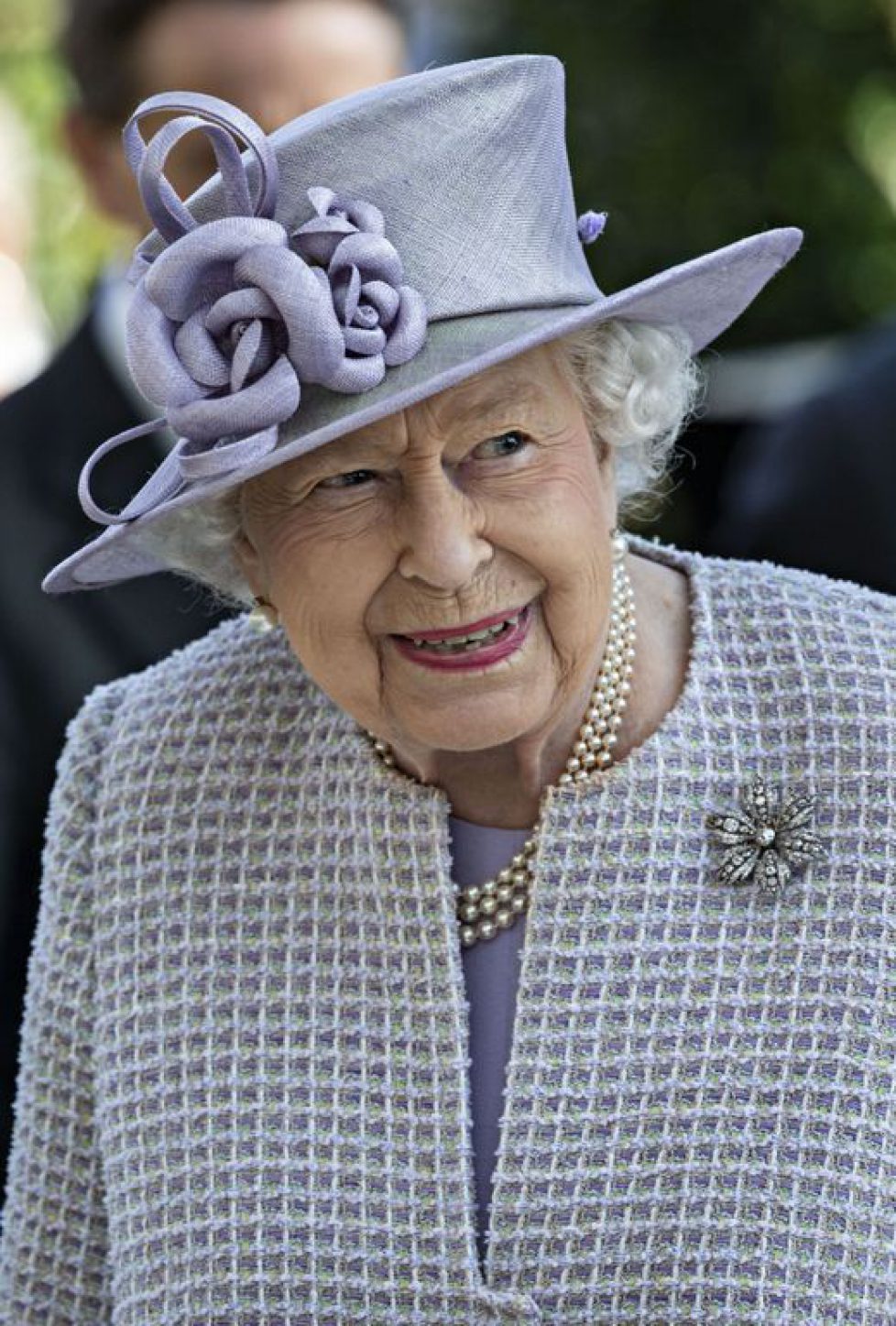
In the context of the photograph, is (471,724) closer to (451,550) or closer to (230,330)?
(451,550)

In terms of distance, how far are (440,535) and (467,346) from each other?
0.61 feet

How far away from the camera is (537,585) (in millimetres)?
2250

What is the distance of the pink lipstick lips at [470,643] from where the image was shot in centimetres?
224

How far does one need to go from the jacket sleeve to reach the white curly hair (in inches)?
15.5

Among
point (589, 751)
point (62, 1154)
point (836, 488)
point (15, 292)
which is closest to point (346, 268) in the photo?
point (589, 751)

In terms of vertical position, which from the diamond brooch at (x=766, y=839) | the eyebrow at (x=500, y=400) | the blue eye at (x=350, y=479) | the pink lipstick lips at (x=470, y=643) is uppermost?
the eyebrow at (x=500, y=400)

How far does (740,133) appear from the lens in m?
7.25

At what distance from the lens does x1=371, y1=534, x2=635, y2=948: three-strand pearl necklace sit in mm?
2414

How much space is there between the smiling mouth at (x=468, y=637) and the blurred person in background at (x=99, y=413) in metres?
1.23

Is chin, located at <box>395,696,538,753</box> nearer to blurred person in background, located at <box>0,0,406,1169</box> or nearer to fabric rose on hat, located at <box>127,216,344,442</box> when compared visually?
fabric rose on hat, located at <box>127,216,344,442</box>

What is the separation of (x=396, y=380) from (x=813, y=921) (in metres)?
0.72

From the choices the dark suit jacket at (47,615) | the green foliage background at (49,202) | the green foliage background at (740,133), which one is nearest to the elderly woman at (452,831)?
the dark suit jacket at (47,615)

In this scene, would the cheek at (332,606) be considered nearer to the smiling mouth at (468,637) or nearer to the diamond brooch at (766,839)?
the smiling mouth at (468,637)

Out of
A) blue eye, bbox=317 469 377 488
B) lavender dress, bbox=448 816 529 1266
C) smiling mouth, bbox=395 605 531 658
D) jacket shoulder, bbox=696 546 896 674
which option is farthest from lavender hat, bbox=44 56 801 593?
lavender dress, bbox=448 816 529 1266
